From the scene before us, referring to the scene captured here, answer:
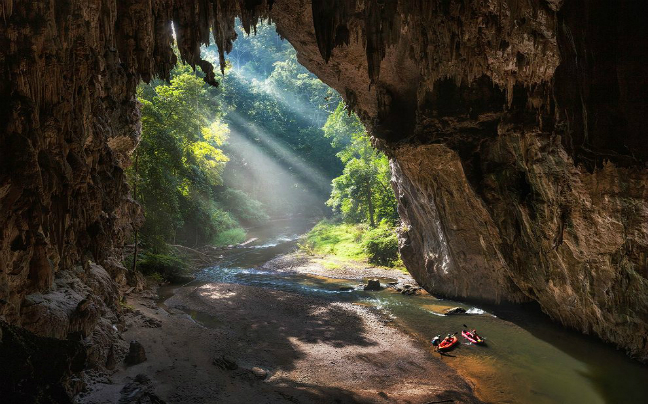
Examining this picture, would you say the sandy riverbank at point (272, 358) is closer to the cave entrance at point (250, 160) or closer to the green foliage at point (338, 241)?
the cave entrance at point (250, 160)

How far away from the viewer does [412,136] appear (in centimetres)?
1452

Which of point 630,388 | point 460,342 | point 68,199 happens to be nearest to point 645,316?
point 630,388

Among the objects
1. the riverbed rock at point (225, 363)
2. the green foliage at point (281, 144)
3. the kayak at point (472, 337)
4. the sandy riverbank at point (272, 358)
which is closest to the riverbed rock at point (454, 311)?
the kayak at point (472, 337)

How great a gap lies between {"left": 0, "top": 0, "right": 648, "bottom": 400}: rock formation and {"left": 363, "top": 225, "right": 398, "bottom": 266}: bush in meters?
6.01

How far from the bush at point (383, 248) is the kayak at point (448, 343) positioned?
10911 millimetres

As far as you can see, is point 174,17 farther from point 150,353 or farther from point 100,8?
point 150,353

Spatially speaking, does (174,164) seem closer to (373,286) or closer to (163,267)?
(163,267)

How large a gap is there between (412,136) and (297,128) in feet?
127

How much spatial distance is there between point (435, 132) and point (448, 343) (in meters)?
7.08

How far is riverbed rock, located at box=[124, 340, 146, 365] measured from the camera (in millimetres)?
8320

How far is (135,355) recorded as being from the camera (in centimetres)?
842

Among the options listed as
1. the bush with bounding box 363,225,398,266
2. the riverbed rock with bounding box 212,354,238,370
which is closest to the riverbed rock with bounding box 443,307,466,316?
the bush with bounding box 363,225,398,266

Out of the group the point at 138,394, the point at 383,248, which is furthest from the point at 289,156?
the point at 138,394

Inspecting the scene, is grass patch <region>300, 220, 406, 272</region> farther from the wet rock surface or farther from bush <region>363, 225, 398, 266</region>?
the wet rock surface
